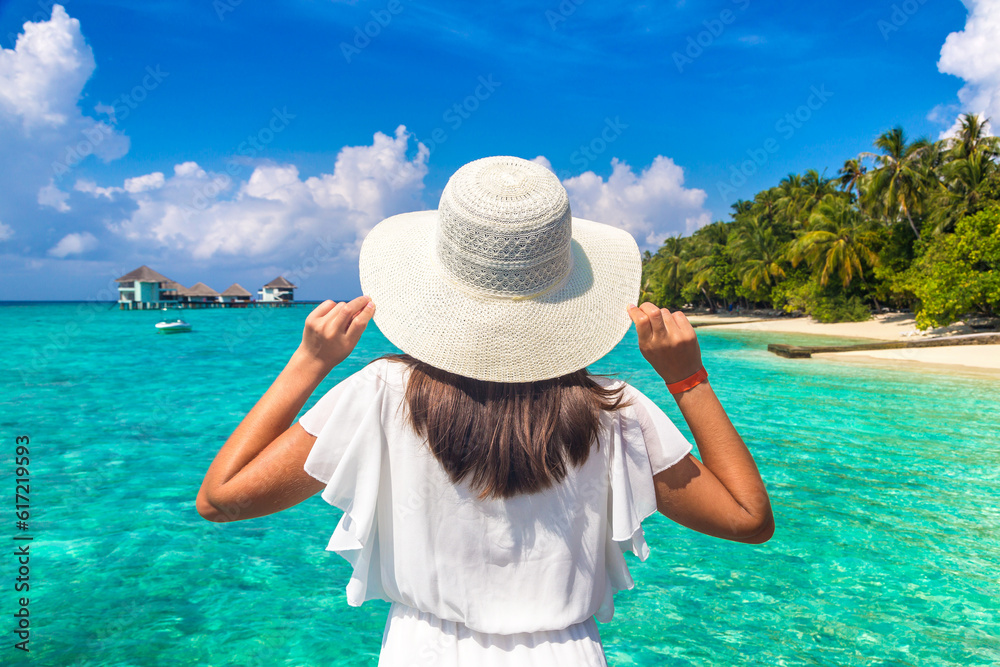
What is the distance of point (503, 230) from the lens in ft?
3.52

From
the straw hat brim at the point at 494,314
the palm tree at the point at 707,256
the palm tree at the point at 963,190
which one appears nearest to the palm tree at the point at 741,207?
the palm tree at the point at 707,256

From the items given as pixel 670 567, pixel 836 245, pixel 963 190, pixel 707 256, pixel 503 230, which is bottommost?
pixel 670 567

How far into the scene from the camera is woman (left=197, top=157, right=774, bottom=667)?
3.52 ft

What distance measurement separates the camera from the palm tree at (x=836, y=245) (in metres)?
33.1

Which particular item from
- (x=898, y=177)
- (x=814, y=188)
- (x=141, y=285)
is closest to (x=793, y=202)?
(x=814, y=188)

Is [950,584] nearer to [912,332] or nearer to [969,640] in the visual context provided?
[969,640]

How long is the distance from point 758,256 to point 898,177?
1498 centimetres

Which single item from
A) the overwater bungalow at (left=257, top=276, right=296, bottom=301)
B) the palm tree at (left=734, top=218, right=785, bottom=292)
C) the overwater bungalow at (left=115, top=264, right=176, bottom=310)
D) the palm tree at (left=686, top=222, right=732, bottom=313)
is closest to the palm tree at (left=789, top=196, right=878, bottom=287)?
the palm tree at (left=734, top=218, right=785, bottom=292)

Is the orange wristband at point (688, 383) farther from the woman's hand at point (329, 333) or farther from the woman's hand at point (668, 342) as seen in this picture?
the woman's hand at point (329, 333)

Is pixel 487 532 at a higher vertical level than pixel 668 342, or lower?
lower

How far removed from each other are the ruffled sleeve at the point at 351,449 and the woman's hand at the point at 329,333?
6 cm

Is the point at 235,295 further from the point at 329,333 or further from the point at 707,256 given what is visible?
the point at 329,333

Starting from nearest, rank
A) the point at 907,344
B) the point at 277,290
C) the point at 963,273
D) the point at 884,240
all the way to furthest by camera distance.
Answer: the point at 907,344 → the point at 963,273 → the point at 884,240 → the point at 277,290

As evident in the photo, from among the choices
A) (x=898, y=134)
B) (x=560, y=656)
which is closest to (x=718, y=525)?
(x=560, y=656)
